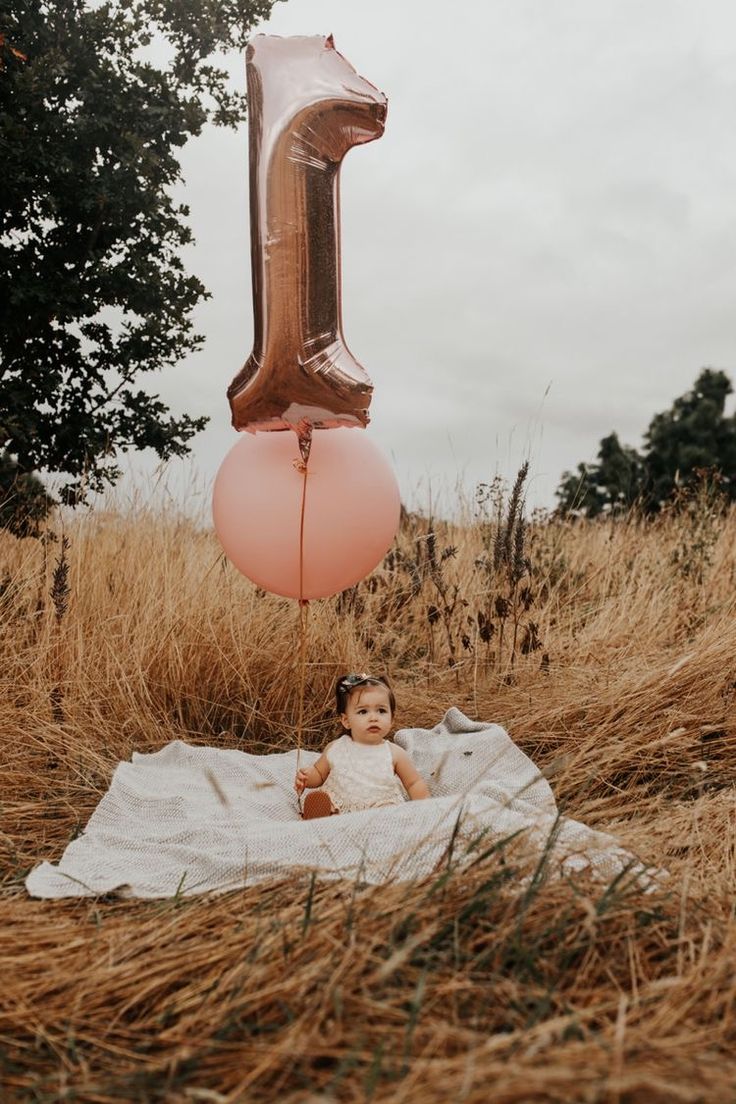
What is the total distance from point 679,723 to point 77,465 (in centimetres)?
356

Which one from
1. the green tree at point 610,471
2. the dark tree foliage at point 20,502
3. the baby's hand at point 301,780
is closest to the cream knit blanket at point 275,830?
the baby's hand at point 301,780

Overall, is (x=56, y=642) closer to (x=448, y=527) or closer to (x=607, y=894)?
(x=607, y=894)

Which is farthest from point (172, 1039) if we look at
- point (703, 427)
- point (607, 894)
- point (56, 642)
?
point (703, 427)

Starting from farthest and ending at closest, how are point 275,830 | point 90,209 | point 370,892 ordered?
point 90,209, point 275,830, point 370,892

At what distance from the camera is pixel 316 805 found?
2.75 metres

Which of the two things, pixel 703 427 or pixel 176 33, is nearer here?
pixel 176 33

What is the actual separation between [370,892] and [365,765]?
3.76 ft

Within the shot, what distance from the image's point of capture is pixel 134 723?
3447mm

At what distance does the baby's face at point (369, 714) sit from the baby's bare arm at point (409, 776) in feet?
0.26

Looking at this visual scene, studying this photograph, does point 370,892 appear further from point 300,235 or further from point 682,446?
point 682,446

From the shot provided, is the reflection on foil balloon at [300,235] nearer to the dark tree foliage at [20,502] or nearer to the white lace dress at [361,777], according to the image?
the white lace dress at [361,777]

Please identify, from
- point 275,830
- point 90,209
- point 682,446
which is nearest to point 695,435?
point 682,446

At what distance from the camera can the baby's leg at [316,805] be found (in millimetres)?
2746

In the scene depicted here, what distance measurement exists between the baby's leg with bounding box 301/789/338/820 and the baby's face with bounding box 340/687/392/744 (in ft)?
0.78
